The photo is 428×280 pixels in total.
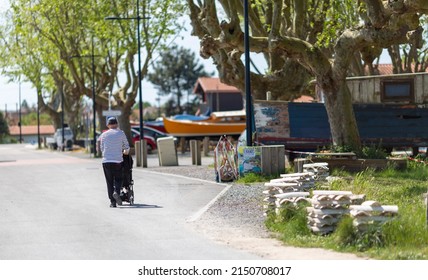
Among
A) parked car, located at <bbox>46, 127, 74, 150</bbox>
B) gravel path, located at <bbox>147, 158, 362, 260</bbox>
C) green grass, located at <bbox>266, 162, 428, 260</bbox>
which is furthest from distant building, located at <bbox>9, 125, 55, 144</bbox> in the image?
green grass, located at <bbox>266, 162, 428, 260</bbox>

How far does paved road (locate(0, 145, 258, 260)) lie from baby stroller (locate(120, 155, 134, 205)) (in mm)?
213

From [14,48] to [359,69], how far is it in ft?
111

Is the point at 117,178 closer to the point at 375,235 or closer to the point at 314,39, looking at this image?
the point at 375,235

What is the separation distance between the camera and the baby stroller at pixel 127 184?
18281 mm

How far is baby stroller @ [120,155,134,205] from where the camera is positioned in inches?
720

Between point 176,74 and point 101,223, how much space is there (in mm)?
117260

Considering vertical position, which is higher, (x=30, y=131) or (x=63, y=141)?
(x=63, y=141)

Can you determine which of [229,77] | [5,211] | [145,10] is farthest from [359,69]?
[5,211]

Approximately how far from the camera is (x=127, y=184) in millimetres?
18250

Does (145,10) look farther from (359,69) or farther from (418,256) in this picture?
(418,256)

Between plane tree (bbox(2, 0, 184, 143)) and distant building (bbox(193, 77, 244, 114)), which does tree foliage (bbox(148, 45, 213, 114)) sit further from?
plane tree (bbox(2, 0, 184, 143))

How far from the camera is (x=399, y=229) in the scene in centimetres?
1205

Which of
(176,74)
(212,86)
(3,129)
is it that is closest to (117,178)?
(212,86)

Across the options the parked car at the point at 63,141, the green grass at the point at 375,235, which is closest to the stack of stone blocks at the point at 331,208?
the green grass at the point at 375,235
